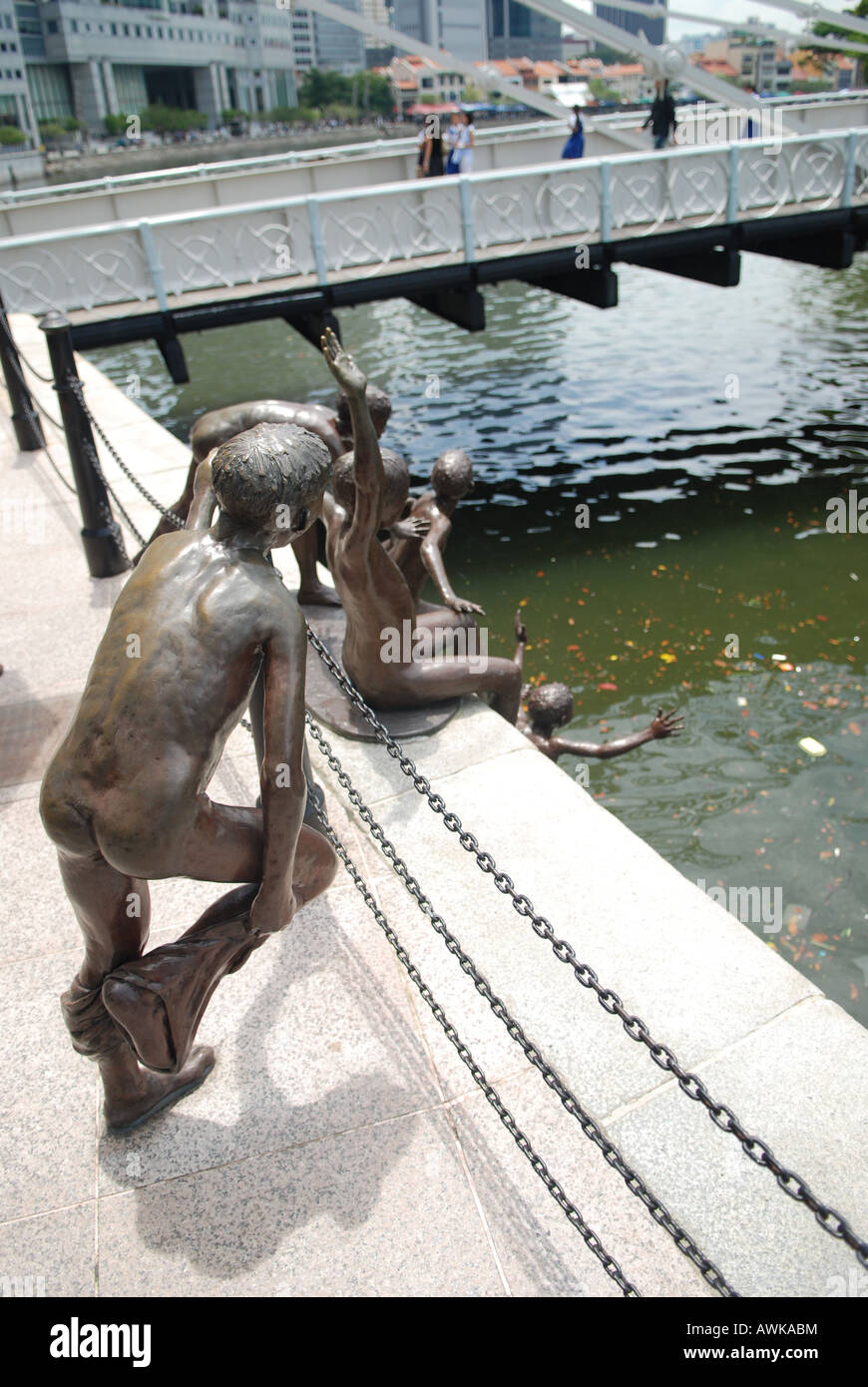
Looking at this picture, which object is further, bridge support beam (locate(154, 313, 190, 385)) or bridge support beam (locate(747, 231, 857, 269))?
bridge support beam (locate(747, 231, 857, 269))

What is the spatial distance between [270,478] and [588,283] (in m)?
11.7

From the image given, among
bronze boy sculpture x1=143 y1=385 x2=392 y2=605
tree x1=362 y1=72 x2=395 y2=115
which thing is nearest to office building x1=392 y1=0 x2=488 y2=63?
tree x1=362 y1=72 x2=395 y2=115

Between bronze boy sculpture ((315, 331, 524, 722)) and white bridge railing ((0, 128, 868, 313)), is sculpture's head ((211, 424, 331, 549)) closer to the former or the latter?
bronze boy sculpture ((315, 331, 524, 722))

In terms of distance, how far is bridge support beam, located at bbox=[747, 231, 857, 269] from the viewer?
1350cm

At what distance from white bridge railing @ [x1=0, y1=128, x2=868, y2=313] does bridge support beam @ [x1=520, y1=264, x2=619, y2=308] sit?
50cm

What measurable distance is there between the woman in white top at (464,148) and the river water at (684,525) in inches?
146

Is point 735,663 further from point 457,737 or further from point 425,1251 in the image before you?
point 425,1251

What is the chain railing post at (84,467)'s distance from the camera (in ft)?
25.1

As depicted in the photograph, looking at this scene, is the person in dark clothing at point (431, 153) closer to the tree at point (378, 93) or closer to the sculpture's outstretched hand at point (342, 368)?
the sculpture's outstretched hand at point (342, 368)

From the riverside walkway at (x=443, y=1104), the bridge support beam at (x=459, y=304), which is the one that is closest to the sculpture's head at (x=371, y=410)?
the riverside walkway at (x=443, y=1104)

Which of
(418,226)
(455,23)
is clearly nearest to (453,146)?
(418,226)

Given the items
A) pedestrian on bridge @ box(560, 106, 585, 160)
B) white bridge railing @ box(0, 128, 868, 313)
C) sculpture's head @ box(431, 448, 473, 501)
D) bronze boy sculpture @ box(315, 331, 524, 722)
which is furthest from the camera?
pedestrian on bridge @ box(560, 106, 585, 160)

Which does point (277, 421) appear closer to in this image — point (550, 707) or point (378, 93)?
point (550, 707)

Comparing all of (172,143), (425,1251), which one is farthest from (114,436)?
(172,143)
